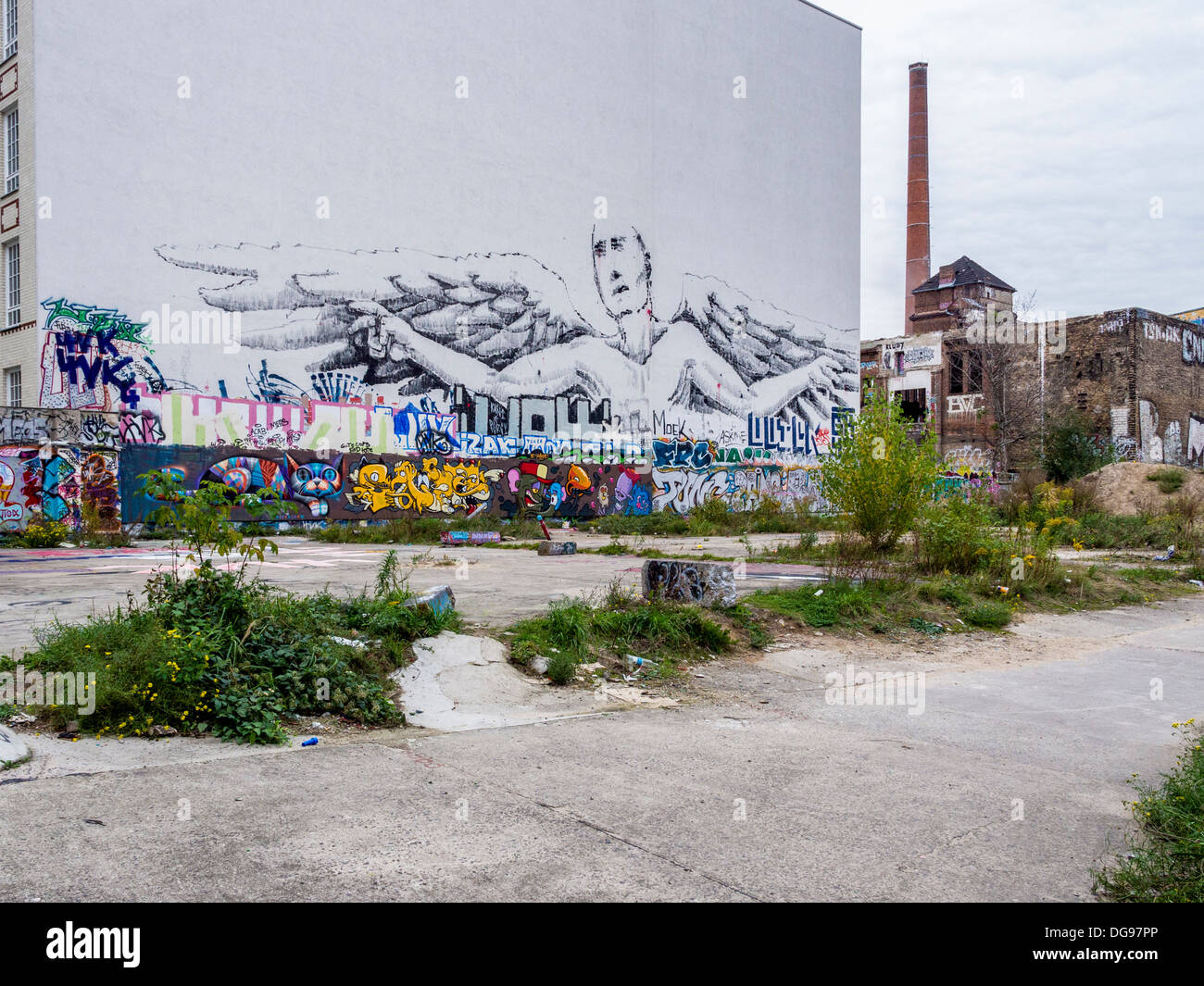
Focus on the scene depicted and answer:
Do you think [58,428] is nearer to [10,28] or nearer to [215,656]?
[10,28]

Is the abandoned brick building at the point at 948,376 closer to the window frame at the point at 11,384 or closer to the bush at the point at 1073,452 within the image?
the bush at the point at 1073,452

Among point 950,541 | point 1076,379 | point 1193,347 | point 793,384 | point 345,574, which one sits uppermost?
point 1193,347

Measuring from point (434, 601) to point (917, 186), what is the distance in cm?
5321

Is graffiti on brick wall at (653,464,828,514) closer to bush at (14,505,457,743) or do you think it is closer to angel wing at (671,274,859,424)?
angel wing at (671,274,859,424)

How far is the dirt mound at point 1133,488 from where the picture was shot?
25.7m

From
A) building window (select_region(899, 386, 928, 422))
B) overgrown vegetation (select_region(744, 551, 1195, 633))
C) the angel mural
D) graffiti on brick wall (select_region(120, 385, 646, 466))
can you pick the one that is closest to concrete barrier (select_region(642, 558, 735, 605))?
overgrown vegetation (select_region(744, 551, 1195, 633))

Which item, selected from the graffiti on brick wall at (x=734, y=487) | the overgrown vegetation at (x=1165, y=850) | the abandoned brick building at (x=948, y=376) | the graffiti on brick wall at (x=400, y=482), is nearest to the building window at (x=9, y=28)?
the graffiti on brick wall at (x=400, y=482)

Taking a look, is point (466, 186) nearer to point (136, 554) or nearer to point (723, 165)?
point (723, 165)

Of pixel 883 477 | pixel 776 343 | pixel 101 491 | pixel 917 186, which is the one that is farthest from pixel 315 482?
pixel 917 186

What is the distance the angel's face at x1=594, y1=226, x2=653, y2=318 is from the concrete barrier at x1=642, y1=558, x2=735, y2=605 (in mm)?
24813

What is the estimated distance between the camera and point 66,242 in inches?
845

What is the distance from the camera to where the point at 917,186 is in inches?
2111

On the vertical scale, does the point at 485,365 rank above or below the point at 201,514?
above

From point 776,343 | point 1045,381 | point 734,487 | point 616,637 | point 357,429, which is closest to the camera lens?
point 616,637
